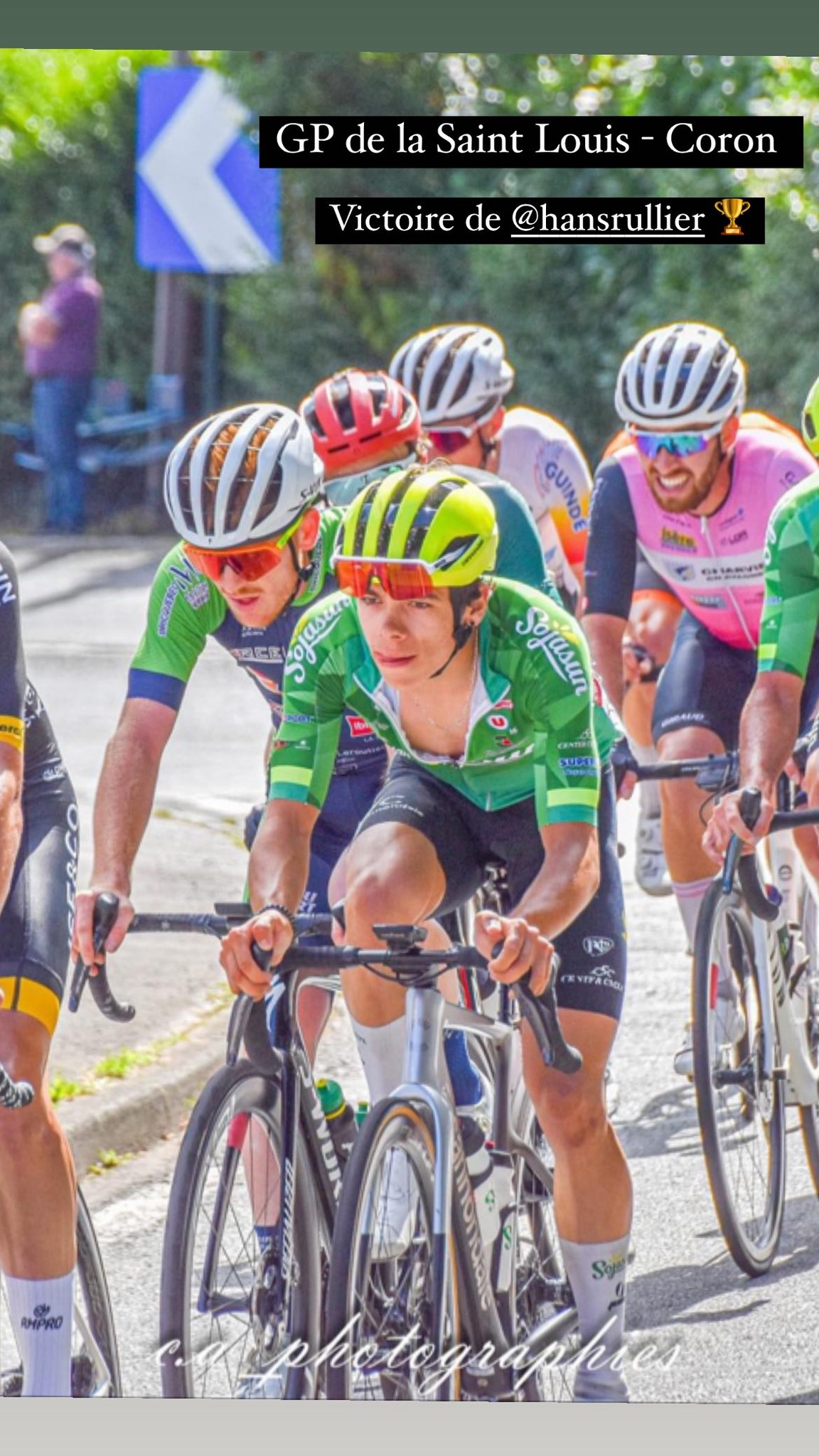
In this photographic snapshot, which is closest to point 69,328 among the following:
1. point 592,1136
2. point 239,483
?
point 239,483

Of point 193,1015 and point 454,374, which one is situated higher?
point 454,374

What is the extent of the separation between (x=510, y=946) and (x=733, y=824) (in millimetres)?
1135

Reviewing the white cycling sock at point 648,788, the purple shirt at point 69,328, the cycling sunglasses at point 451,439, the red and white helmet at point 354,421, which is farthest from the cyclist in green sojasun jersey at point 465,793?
the purple shirt at point 69,328

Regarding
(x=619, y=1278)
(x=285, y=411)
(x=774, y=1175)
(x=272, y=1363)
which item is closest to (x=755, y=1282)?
(x=774, y=1175)

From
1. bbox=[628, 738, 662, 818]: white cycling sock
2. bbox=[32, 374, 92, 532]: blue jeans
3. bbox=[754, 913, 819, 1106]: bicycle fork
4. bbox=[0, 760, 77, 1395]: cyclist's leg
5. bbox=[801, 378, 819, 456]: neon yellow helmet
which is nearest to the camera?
bbox=[0, 760, 77, 1395]: cyclist's leg

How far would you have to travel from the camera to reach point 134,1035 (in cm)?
602

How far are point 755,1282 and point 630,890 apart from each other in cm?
307

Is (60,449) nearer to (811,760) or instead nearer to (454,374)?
(454,374)

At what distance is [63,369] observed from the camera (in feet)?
25.3

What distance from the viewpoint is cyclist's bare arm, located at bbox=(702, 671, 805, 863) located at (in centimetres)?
437

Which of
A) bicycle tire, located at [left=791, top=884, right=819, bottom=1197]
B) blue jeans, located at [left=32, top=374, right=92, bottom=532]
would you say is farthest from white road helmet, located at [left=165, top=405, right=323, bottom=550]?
blue jeans, located at [left=32, top=374, right=92, bottom=532]

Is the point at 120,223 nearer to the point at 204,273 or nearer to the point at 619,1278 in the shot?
the point at 204,273

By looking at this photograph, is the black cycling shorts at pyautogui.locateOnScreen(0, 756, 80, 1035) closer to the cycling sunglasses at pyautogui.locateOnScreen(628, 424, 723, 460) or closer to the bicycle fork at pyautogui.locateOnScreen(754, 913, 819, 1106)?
the bicycle fork at pyautogui.locateOnScreen(754, 913, 819, 1106)

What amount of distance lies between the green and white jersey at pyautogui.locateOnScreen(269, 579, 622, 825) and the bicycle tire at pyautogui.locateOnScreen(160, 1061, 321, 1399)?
567 millimetres
